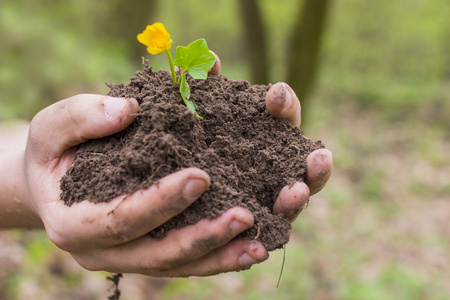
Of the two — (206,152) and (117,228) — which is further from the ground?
(206,152)

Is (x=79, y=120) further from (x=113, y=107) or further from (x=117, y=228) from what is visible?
(x=117, y=228)

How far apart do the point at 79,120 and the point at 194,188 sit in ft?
1.83

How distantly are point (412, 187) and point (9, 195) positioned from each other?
675cm

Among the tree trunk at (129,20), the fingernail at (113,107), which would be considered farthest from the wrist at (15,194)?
the tree trunk at (129,20)

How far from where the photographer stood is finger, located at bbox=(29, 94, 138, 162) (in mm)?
1418

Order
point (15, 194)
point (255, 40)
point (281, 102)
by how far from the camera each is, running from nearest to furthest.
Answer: point (281, 102), point (15, 194), point (255, 40)

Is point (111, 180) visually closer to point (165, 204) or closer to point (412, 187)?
point (165, 204)

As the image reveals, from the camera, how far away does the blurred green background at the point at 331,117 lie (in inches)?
164

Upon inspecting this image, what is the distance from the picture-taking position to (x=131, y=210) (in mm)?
1251

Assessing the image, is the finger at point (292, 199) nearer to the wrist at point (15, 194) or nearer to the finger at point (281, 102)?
the finger at point (281, 102)

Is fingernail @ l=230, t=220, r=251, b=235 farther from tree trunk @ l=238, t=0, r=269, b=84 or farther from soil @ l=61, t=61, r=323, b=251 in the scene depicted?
tree trunk @ l=238, t=0, r=269, b=84

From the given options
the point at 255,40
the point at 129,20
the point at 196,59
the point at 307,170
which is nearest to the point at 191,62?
the point at 196,59

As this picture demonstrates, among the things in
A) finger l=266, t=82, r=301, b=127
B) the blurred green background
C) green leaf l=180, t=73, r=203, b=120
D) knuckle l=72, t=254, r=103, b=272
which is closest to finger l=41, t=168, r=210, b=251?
knuckle l=72, t=254, r=103, b=272

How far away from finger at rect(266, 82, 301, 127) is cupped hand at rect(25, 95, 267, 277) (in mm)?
582
